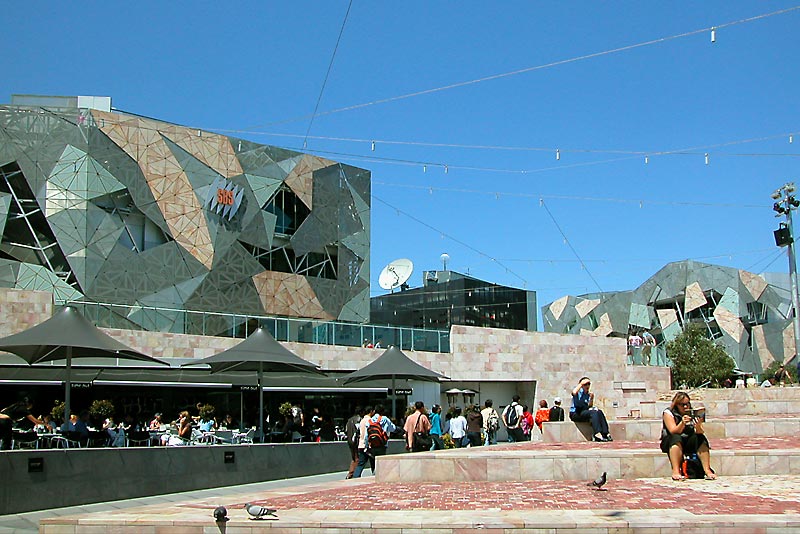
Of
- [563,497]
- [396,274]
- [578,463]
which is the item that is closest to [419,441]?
[578,463]

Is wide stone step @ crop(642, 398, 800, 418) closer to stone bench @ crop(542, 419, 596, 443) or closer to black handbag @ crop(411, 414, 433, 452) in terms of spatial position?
stone bench @ crop(542, 419, 596, 443)

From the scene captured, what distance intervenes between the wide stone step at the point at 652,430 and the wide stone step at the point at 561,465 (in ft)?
8.90

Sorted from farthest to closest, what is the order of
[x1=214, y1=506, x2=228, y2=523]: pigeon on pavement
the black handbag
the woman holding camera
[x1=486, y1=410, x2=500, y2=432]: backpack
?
[x1=486, y1=410, x2=500, y2=432]: backpack, the black handbag, the woman holding camera, [x1=214, y1=506, x2=228, y2=523]: pigeon on pavement

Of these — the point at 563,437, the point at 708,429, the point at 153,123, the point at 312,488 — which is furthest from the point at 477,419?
the point at 153,123

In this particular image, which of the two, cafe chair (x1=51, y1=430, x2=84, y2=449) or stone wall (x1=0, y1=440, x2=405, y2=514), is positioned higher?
cafe chair (x1=51, y1=430, x2=84, y2=449)

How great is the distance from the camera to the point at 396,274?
51625 millimetres

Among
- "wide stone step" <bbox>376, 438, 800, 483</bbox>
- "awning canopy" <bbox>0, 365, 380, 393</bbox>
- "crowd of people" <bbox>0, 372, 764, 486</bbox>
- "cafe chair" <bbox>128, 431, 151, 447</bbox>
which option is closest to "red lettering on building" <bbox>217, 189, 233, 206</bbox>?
"awning canopy" <bbox>0, 365, 380, 393</bbox>

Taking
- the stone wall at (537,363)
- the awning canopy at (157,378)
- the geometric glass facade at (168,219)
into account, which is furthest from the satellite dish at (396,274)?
the awning canopy at (157,378)

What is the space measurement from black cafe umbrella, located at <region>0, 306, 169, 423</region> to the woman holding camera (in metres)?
9.81

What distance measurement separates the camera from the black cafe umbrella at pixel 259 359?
61.3 feet

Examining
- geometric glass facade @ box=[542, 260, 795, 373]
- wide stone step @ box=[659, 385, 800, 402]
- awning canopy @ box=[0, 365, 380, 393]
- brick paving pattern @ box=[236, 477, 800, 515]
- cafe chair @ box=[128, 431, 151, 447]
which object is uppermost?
geometric glass facade @ box=[542, 260, 795, 373]

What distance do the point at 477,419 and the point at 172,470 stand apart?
829 cm

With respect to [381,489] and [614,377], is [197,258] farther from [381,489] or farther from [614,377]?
[381,489]

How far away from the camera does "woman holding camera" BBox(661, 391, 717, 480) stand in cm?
1126
